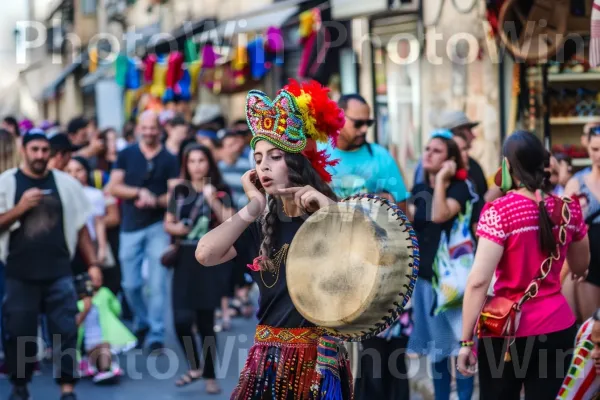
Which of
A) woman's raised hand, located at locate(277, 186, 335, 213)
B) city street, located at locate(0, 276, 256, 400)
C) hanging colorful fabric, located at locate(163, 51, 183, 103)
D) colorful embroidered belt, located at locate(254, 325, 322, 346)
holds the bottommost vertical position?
city street, located at locate(0, 276, 256, 400)

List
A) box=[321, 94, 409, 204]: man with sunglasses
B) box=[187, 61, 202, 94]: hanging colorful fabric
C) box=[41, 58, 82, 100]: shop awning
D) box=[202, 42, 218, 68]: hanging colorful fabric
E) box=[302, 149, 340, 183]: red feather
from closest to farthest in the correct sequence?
1. box=[302, 149, 340, 183]: red feather
2. box=[321, 94, 409, 204]: man with sunglasses
3. box=[202, 42, 218, 68]: hanging colorful fabric
4. box=[187, 61, 202, 94]: hanging colorful fabric
5. box=[41, 58, 82, 100]: shop awning

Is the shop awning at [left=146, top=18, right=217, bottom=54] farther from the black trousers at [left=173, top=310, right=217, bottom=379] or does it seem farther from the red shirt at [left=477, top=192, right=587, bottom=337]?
the red shirt at [left=477, top=192, right=587, bottom=337]

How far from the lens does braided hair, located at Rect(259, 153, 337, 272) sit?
15.4ft

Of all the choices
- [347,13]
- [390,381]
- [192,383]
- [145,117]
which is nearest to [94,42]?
[347,13]

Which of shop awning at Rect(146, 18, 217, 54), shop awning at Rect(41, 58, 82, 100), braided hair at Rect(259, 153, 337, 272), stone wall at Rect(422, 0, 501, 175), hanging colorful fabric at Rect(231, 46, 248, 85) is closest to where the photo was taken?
braided hair at Rect(259, 153, 337, 272)

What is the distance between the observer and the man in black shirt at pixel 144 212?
1068 centimetres

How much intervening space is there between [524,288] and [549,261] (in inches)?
6.5

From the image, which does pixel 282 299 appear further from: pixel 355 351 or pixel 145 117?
pixel 145 117

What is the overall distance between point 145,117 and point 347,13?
149 inches

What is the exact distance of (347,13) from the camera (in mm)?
14047

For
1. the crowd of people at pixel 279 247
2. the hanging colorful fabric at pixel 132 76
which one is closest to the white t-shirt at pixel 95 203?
the crowd of people at pixel 279 247

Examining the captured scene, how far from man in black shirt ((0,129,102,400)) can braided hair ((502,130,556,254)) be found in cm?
375

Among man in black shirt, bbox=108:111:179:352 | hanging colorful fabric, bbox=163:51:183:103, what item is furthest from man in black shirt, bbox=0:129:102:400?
hanging colorful fabric, bbox=163:51:183:103

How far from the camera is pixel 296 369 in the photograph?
4684 millimetres
